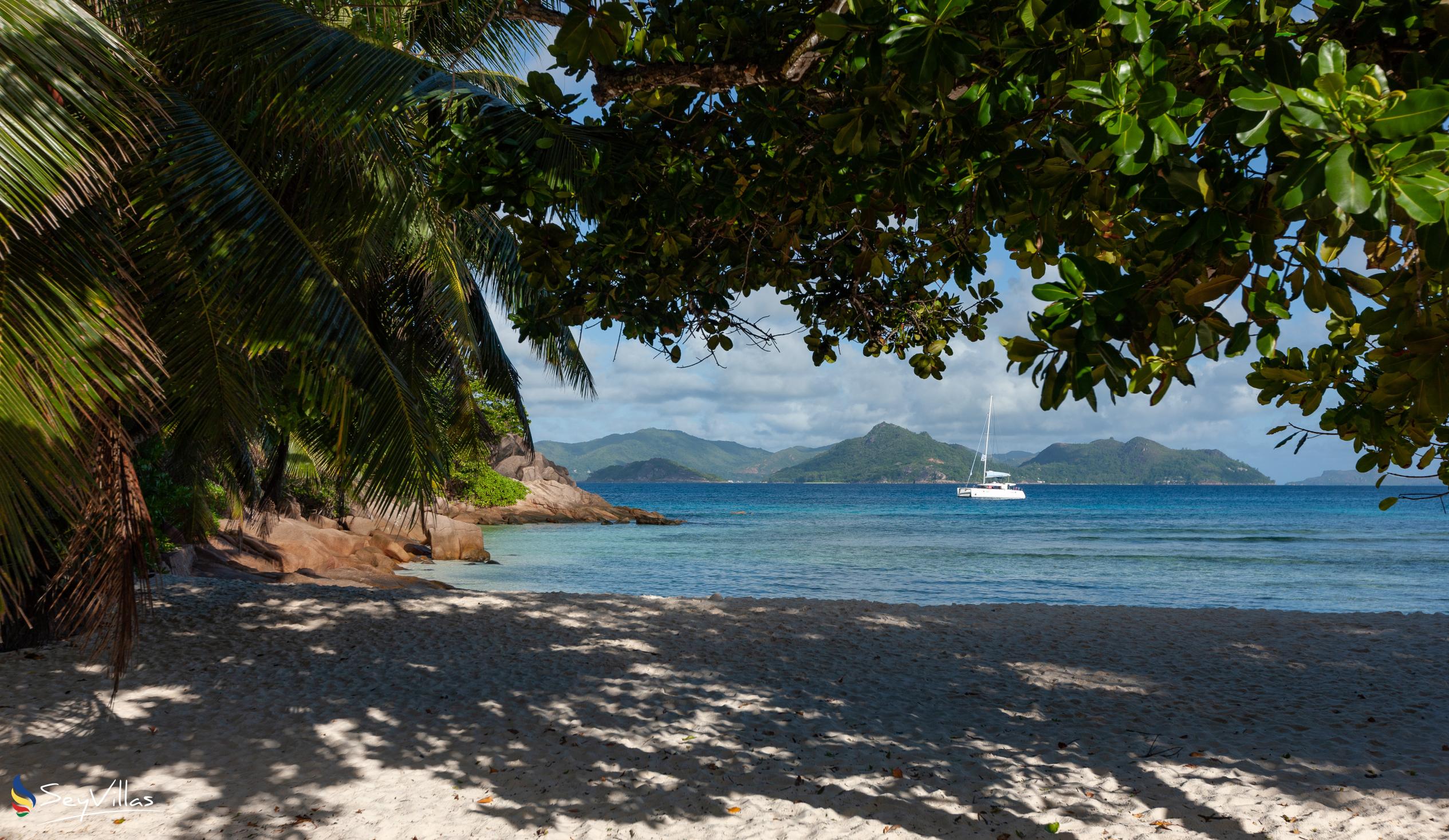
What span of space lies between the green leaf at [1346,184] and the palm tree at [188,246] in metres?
4.20

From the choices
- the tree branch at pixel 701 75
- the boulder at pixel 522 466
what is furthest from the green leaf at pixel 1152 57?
the boulder at pixel 522 466

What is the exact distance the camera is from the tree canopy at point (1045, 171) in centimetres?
163

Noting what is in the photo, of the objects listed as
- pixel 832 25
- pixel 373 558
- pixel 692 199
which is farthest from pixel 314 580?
pixel 832 25

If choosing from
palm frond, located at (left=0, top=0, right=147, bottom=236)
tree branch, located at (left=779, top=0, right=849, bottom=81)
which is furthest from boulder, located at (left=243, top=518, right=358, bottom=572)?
tree branch, located at (left=779, top=0, right=849, bottom=81)

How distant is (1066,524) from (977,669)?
41651mm

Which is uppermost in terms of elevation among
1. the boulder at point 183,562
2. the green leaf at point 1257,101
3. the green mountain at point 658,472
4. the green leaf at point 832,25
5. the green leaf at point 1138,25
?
the green leaf at point 832,25

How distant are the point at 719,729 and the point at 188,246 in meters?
4.93

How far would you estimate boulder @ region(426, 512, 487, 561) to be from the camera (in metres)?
23.1

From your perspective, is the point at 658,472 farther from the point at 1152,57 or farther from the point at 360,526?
the point at 1152,57

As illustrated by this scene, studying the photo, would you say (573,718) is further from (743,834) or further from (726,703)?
(743,834)

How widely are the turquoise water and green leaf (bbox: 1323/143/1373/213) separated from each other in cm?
1682

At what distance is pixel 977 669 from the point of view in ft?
24.6

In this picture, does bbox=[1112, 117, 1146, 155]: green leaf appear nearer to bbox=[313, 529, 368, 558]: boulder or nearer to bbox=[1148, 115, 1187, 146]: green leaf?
bbox=[1148, 115, 1187, 146]: green leaf

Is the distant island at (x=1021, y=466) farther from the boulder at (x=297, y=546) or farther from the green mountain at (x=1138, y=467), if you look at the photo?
the boulder at (x=297, y=546)
